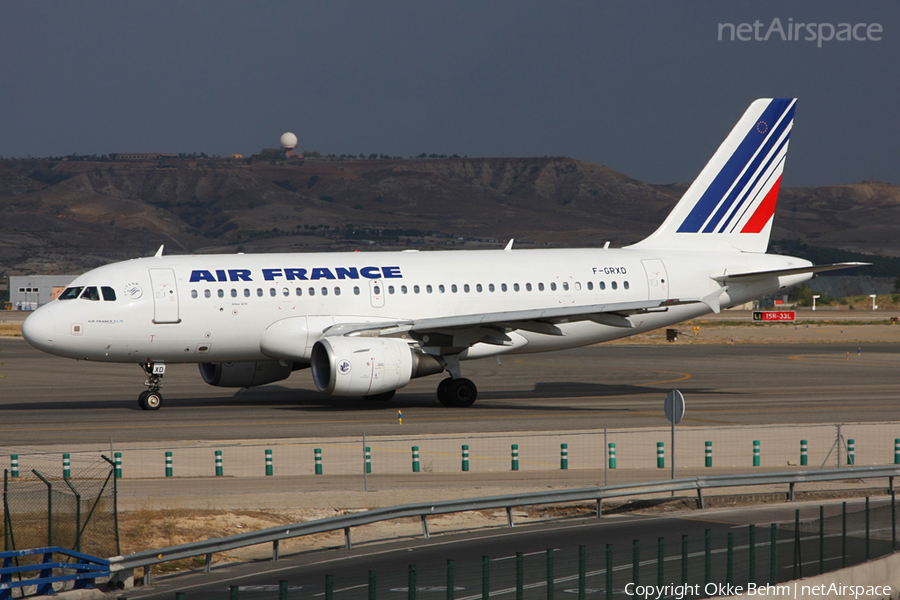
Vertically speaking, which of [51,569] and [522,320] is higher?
[522,320]

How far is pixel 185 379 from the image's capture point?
48.8 m

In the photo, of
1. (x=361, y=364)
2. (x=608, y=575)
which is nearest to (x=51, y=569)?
(x=608, y=575)

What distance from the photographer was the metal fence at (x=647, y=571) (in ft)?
42.5

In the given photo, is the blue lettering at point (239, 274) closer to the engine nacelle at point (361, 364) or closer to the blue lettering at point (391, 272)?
the engine nacelle at point (361, 364)

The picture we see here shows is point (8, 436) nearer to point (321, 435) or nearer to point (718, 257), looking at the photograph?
point (321, 435)

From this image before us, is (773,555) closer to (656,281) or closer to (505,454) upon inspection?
(505,454)

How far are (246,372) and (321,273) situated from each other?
14.7 ft

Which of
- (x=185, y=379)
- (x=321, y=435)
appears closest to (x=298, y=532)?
(x=321, y=435)

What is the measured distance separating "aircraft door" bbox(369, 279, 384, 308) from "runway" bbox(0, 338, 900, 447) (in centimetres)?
351

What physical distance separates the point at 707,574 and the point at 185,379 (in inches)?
1502

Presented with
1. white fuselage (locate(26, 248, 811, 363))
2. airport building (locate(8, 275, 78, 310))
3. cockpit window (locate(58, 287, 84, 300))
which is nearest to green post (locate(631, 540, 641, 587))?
white fuselage (locate(26, 248, 811, 363))

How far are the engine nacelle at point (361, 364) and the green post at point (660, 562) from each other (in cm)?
2042

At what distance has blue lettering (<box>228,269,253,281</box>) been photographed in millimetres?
35469

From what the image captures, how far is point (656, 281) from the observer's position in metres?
39.9
